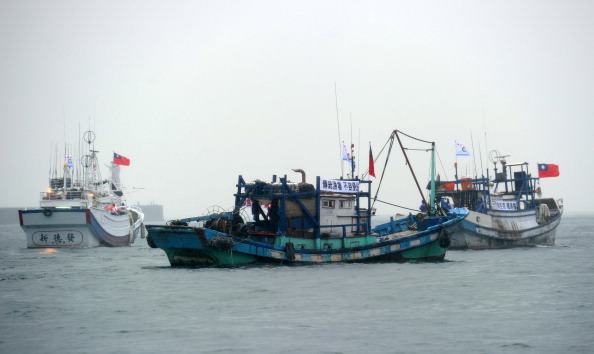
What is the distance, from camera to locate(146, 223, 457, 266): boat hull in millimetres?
31219

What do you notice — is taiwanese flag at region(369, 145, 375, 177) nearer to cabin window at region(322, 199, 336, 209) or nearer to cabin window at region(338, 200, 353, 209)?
cabin window at region(338, 200, 353, 209)

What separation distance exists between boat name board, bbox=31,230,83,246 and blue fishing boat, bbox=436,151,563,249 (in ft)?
99.5

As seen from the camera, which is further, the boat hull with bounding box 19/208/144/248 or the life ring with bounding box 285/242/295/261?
the boat hull with bounding box 19/208/144/248

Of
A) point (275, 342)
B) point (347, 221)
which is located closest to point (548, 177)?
point (347, 221)

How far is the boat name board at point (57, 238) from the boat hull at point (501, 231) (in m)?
31.2

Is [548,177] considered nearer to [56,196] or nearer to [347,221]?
[347,221]

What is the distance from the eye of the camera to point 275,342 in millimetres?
17391

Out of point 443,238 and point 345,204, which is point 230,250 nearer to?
point 345,204

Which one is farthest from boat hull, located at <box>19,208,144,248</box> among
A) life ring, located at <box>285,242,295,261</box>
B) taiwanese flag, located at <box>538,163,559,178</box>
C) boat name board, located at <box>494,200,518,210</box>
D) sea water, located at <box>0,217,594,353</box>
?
taiwanese flag, located at <box>538,163,559,178</box>

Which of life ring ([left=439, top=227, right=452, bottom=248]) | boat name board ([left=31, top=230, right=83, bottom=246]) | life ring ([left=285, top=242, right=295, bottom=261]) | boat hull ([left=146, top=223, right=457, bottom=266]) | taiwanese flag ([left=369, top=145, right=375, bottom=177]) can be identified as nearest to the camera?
boat hull ([left=146, top=223, right=457, bottom=266])

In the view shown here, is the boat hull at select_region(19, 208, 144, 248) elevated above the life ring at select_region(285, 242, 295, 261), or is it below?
above

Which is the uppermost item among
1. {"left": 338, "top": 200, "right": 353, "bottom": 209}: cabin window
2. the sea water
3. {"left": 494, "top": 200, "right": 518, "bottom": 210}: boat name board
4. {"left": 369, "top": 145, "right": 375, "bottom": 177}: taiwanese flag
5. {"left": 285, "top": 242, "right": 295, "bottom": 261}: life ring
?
{"left": 369, "top": 145, "right": 375, "bottom": 177}: taiwanese flag

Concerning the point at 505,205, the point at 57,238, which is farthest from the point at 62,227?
the point at 505,205

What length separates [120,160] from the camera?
69312mm
